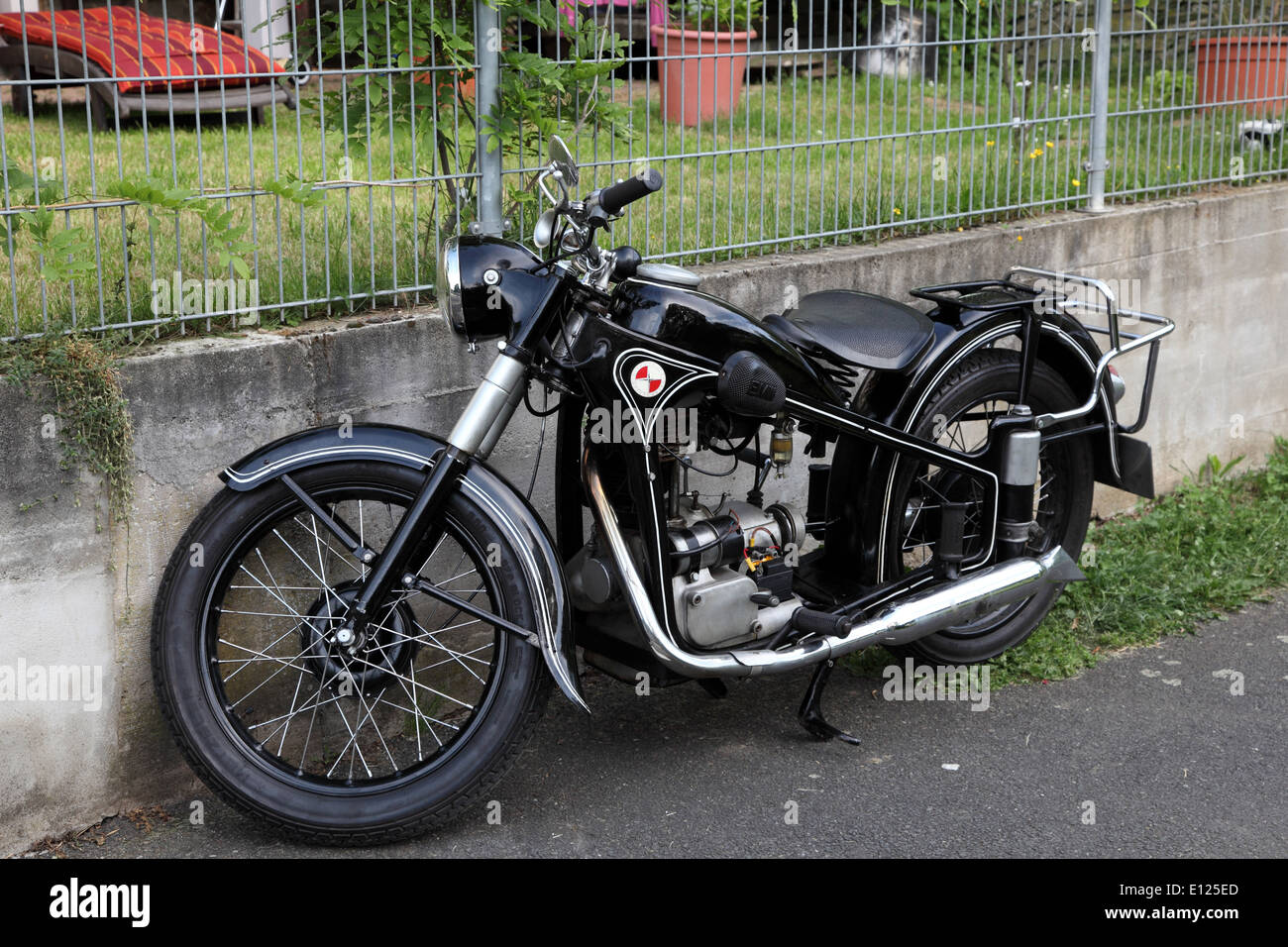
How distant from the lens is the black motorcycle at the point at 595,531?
3.51 metres

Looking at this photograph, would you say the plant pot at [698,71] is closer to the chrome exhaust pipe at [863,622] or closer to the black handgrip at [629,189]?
the black handgrip at [629,189]

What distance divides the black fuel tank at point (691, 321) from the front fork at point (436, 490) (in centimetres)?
31

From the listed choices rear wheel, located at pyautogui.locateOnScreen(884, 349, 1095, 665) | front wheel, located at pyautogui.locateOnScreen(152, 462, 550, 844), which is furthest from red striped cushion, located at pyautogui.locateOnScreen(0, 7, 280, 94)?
rear wheel, located at pyautogui.locateOnScreen(884, 349, 1095, 665)

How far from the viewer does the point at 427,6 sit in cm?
415

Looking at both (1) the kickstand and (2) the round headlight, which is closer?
(2) the round headlight

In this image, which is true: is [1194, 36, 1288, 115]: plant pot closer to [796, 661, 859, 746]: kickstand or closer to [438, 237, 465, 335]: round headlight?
[796, 661, 859, 746]: kickstand

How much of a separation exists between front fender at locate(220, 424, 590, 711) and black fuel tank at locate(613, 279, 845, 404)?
20.9 inches

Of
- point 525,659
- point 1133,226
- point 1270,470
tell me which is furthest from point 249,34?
point 1270,470

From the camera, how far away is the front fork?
3.47 metres

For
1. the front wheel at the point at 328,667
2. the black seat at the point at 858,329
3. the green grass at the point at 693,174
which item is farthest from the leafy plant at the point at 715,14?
the front wheel at the point at 328,667

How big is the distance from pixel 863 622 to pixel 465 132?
6.04 feet

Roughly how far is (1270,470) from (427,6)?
172 inches

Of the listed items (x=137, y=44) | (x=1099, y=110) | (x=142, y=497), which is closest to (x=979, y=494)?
(x=1099, y=110)

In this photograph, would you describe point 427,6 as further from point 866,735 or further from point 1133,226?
point 1133,226
